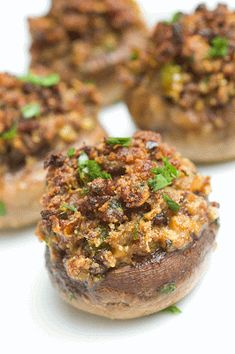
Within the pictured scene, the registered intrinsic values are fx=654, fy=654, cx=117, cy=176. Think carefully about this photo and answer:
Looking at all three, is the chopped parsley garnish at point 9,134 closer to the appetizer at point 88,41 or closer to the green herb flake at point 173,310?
the appetizer at point 88,41

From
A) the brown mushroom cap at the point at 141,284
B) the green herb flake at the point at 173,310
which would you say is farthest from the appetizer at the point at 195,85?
the green herb flake at the point at 173,310

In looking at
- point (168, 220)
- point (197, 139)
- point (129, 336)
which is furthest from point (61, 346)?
point (197, 139)

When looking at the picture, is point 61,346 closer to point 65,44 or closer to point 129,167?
point 129,167

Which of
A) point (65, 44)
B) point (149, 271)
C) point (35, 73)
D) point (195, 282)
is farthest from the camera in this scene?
point (65, 44)

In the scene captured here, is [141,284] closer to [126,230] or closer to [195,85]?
[126,230]

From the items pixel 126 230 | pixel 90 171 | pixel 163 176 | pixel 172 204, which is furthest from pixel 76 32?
pixel 126 230
